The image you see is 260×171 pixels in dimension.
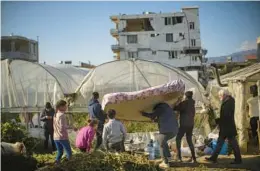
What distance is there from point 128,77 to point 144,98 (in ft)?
19.9

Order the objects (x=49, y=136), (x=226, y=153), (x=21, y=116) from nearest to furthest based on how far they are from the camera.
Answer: (x=226, y=153) → (x=49, y=136) → (x=21, y=116)

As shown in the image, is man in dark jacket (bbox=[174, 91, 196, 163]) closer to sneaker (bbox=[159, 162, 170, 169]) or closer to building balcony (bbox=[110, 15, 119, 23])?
sneaker (bbox=[159, 162, 170, 169])

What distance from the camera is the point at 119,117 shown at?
339 inches

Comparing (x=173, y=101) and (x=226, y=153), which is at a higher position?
(x=173, y=101)

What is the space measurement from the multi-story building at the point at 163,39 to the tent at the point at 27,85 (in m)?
31.6

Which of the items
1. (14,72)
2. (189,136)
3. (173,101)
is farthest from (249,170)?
(14,72)

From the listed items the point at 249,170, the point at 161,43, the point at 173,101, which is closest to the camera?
the point at 249,170

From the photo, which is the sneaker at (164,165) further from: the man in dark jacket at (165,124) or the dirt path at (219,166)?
the dirt path at (219,166)

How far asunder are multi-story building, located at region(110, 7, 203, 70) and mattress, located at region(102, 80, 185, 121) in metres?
38.3

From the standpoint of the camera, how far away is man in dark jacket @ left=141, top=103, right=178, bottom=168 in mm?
7344

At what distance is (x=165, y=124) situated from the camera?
7.33 metres

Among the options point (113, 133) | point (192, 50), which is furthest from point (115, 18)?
point (113, 133)

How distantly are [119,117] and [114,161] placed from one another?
2414 millimetres

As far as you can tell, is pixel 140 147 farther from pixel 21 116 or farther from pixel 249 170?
pixel 21 116
